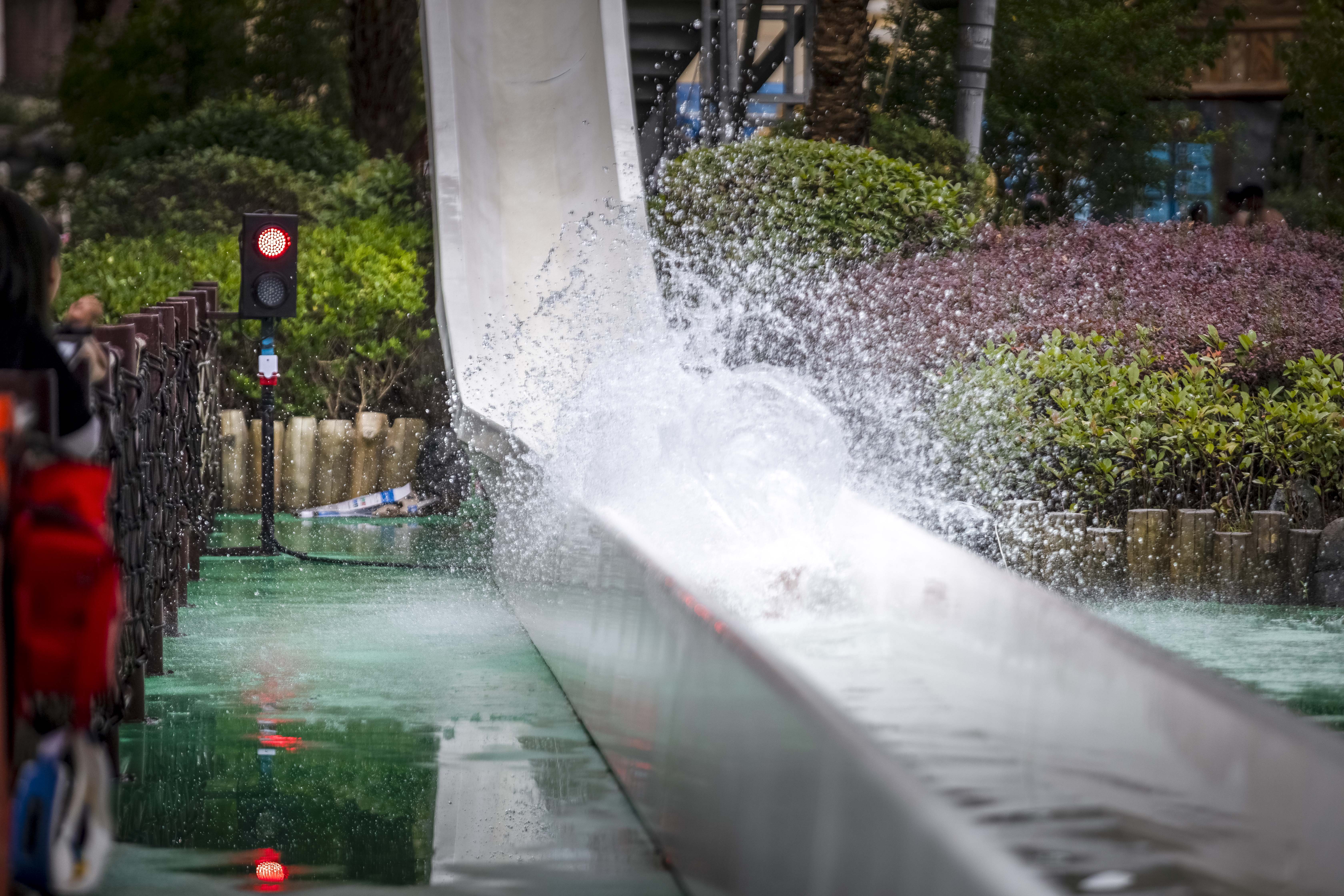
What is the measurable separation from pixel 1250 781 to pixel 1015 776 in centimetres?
32

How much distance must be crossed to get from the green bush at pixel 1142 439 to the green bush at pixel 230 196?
716cm

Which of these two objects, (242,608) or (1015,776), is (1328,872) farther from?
(242,608)

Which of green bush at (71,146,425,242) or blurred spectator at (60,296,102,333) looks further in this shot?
green bush at (71,146,425,242)

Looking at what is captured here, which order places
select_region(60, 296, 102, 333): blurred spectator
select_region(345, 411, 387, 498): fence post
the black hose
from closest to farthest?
select_region(60, 296, 102, 333): blurred spectator < the black hose < select_region(345, 411, 387, 498): fence post

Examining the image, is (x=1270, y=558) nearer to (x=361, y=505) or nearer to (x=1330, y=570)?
(x=1330, y=570)

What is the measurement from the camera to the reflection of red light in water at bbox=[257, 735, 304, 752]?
4.56 metres

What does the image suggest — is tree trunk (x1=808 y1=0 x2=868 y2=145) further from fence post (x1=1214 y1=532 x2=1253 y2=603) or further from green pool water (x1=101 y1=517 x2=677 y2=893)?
green pool water (x1=101 y1=517 x2=677 y2=893)

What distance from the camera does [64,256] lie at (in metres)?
13.0

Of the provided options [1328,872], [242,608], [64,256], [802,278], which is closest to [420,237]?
[64,256]

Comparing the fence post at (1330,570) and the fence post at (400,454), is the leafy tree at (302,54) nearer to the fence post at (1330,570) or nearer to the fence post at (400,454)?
the fence post at (400,454)

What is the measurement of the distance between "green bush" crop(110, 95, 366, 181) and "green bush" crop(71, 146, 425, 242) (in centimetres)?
59

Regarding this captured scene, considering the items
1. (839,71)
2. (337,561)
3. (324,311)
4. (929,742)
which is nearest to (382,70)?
(839,71)

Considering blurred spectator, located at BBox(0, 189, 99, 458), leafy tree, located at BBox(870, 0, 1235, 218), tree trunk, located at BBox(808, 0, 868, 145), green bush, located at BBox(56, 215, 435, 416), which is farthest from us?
leafy tree, located at BBox(870, 0, 1235, 218)

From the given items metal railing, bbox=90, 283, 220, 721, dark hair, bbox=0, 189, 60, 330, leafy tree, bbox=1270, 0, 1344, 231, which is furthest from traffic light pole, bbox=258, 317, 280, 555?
leafy tree, bbox=1270, 0, 1344, 231
